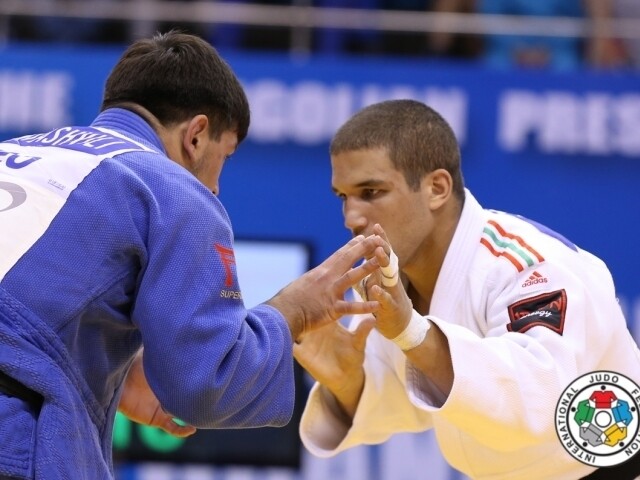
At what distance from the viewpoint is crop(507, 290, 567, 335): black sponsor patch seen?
369 centimetres

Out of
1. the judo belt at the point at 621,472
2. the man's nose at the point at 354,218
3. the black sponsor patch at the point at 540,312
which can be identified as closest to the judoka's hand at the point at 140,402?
the man's nose at the point at 354,218

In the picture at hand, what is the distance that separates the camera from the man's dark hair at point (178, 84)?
345 centimetres

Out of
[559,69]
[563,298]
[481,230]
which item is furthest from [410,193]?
[559,69]

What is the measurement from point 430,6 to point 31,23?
306 centimetres

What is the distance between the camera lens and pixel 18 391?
2857 millimetres

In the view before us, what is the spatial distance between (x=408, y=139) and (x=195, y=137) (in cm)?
120

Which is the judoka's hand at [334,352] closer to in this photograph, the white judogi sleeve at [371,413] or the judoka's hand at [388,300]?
the white judogi sleeve at [371,413]

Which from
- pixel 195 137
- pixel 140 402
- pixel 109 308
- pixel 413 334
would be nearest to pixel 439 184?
pixel 413 334

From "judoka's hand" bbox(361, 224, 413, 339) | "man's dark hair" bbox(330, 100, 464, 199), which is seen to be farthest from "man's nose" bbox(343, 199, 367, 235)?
"judoka's hand" bbox(361, 224, 413, 339)

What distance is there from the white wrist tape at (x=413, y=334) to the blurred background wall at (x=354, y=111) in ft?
13.9

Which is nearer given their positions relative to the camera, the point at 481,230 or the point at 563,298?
the point at 563,298

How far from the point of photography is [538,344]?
361 centimetres

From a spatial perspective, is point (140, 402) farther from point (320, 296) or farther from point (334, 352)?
point (320, 296)

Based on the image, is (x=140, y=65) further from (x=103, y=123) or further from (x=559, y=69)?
(x=559, y=69)
